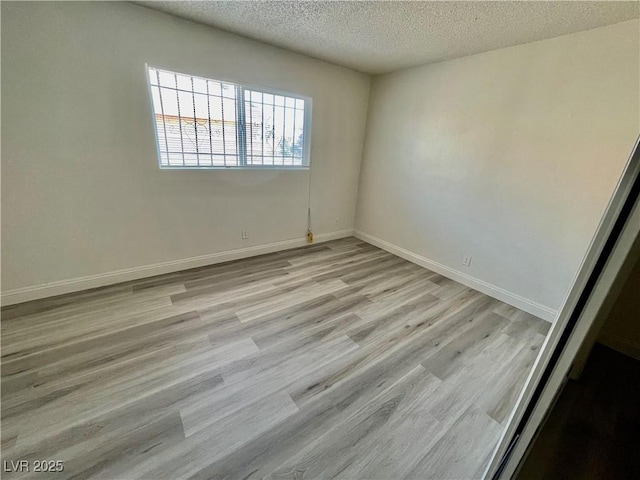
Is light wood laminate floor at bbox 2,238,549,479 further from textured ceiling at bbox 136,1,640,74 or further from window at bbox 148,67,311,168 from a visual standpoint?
textured ceiling at bbox 136,1,640,74

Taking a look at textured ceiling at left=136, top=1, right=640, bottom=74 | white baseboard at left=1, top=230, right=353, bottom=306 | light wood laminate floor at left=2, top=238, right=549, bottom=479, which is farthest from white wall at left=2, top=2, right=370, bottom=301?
light wood laminate floor at left=2, top=238, right=549, bottom=479

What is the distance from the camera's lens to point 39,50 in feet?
6.08

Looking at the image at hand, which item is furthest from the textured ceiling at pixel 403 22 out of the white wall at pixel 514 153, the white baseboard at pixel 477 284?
the white baseboard at pixel 477 284

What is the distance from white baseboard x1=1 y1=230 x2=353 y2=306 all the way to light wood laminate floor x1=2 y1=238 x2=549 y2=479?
0.39 ft

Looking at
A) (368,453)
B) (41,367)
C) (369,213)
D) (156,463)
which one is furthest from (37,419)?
(369,213)

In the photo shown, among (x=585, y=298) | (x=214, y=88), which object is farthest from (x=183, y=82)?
(x=585, y=298)

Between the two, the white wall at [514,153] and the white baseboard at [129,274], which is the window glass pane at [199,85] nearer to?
the white baseboard at [129,274]

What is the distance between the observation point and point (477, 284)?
283 centimetres

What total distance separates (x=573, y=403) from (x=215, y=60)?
378 centimetres

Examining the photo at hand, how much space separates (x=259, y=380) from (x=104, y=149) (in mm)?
2329

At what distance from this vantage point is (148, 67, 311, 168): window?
246 centimetres

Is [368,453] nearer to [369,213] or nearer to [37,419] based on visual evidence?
[37,419]

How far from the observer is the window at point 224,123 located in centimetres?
246

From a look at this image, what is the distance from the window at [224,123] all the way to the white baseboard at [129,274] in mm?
1045
